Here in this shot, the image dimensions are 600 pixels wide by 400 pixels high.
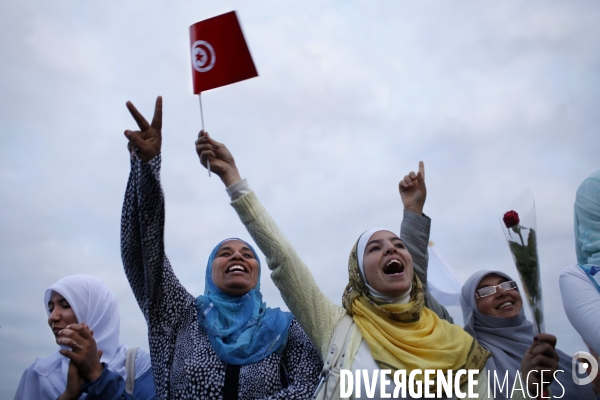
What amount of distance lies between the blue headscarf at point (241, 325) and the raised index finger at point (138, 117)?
107cm

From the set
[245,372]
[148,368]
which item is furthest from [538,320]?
[148,368]

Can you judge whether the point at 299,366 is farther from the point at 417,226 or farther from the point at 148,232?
the point at 417,226

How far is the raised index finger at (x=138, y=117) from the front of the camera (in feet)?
9.55

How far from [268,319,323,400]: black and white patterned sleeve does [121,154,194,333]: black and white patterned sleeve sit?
2.18ft

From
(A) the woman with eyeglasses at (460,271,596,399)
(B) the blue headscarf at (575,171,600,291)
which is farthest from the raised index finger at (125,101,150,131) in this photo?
(B) the blue headscarf at (575,171,600,291)

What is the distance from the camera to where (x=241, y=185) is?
3176 mm

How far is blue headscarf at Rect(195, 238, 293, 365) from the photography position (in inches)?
116

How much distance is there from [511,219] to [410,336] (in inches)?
33.8

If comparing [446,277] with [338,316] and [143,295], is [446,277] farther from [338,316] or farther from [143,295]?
[143,295]

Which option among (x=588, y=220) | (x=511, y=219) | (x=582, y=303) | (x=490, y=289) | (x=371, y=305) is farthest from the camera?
(x=490, y=289)

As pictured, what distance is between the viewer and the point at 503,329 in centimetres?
347

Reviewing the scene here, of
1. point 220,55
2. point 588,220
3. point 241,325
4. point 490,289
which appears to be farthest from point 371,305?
point 220,55

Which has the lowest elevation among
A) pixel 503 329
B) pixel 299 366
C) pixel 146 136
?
pixel 299 366

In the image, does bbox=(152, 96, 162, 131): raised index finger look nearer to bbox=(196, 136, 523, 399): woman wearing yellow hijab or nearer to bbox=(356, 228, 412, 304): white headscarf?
bbox=(196, 136, 523, 399): woman wearing yellow hijab
